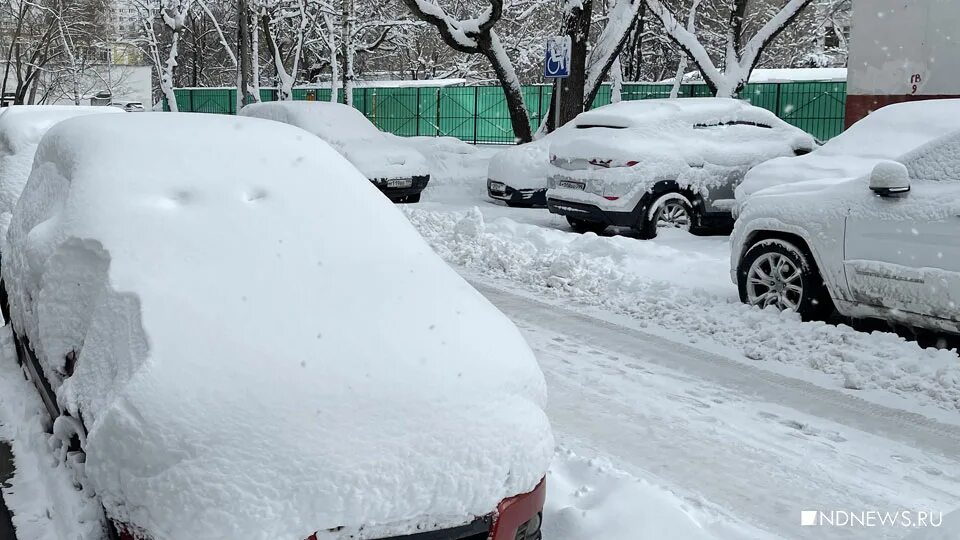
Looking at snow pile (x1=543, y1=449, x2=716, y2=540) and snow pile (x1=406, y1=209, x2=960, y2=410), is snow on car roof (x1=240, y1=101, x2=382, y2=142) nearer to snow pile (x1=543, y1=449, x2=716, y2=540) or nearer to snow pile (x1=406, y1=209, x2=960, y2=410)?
snow pile (x1=406, y1=209, x2=960, y2=410)

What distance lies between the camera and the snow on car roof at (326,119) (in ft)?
54.9

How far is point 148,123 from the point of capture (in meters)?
4.51

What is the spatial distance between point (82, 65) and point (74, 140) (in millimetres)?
36384

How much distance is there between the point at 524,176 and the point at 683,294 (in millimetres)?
6945

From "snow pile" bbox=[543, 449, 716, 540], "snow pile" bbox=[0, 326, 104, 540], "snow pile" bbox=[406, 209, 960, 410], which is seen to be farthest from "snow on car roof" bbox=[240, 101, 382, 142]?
"snow pile" bbox=[543, 449, 716, 540]

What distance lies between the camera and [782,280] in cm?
746

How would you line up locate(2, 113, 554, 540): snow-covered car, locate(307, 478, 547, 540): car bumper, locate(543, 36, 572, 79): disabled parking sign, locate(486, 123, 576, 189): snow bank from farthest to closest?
locate(543, 36, 572, 79): disabled parking sign
locate(486, 123, 576, 189): snow bank
locate(307, 478, 547, 540): car bumper
locate(2, 113, 554, 540): snow-covered car

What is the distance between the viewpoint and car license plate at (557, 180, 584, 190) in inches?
465

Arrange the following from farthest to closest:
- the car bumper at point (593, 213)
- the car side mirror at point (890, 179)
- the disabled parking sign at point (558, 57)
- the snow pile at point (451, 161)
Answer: the snow pile at point (451, 161), the disabled parking sign at point (558, 57), the car bumper at point (593, 213), the car side mirror at point (890, 179)

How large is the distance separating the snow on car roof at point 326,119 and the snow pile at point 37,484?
11.8 meters

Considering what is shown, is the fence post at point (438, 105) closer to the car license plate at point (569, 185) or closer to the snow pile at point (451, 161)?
the snow pile at point (451, 161)

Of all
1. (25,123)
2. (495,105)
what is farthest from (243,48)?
(25,123)

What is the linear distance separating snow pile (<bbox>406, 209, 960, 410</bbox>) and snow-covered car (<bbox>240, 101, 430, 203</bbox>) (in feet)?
8.77

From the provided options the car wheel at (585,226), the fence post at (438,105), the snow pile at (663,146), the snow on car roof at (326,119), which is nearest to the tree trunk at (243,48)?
the fence post at (438,105)
